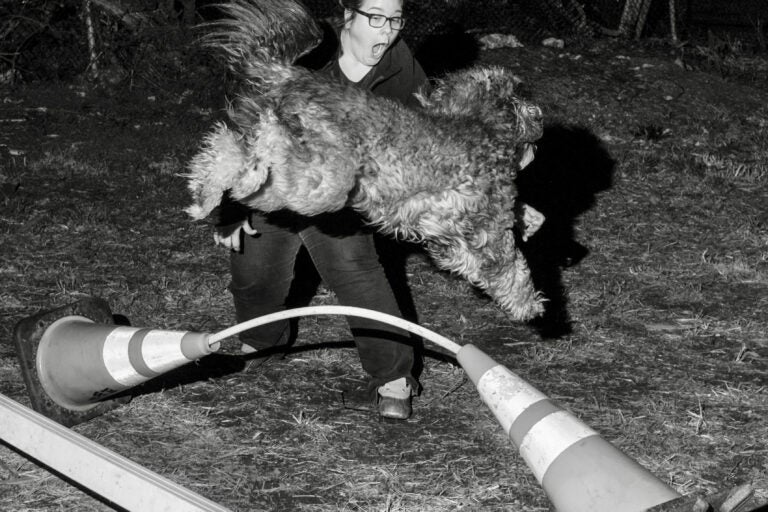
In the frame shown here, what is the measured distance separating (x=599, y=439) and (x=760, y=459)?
117cm

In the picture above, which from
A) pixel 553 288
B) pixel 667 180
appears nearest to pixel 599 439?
pixel 553 288

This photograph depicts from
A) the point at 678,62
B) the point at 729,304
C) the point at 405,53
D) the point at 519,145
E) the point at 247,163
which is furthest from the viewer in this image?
the point at 678,62

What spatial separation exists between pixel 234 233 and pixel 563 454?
1.66 metres

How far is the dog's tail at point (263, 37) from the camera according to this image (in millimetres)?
3350

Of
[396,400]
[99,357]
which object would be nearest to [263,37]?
[99,357]

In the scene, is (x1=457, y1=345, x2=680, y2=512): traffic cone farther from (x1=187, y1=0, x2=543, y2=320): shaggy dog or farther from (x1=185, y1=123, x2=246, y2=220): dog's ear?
(x1=185, y1=123, x2=246, y2=220): dog's ear

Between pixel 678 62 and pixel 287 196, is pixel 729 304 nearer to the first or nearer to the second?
pixel 287 196

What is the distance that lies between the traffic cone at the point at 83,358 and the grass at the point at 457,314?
0.13 meters

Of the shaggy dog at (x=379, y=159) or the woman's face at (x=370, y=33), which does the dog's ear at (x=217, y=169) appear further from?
the woman's face at (x=370, y=33)

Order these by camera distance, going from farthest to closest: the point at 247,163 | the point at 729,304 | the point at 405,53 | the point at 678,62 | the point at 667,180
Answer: the point at 678,62
the point at 667,180
the point at 729,304
the point at 405,53
the point at 247,163

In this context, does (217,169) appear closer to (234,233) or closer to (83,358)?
(234,233)

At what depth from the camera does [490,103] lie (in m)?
3.33

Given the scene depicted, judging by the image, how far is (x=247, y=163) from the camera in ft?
9.77

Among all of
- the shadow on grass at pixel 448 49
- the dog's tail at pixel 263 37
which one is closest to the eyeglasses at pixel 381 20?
the dog's tail at pixel 263 37
